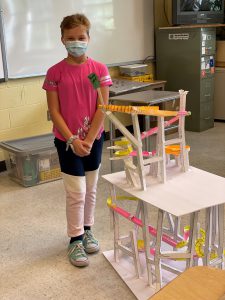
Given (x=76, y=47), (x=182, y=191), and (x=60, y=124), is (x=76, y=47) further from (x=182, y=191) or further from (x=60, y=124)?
(x=182, y=191)

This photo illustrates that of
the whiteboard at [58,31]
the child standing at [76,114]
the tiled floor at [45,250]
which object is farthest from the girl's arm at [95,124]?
the whiteboard at [58,31]

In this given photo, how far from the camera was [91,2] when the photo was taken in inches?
161

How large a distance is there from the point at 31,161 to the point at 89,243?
4.17ft

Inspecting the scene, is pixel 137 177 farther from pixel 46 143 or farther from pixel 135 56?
pixel 135 56

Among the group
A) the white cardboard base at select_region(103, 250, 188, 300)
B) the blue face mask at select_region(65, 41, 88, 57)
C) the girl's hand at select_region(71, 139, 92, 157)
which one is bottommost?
the white cardboard base at select_region(103, 250, 188, 300)

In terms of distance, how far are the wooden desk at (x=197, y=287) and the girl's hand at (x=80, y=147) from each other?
1.16 metres

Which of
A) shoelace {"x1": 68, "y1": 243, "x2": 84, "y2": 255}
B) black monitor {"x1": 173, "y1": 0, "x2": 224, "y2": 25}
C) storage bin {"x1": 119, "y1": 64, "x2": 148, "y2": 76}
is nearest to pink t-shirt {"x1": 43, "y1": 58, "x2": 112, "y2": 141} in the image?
shoelace {"x1": 68, "y1": 243, "x2": 84, "y2": 255}

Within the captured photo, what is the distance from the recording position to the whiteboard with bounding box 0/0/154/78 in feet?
11.6

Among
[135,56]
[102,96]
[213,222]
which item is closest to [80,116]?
[102,96]

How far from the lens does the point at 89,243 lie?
223 centimetres

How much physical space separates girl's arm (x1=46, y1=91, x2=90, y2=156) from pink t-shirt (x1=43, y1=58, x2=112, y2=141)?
2 centimetres

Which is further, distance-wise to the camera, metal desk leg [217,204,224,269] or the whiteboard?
the whiteboard

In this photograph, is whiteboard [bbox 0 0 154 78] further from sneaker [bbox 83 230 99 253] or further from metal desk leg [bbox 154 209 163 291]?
metal desk leg [bbox 154 209 163 291]

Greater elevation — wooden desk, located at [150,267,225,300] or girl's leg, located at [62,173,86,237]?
wooden desk, located at [150,267,225,300]
